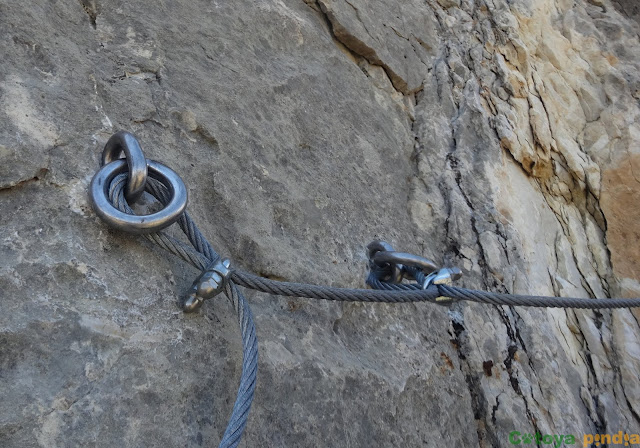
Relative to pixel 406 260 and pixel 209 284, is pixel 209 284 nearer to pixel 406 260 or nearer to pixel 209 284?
pixel 209 284

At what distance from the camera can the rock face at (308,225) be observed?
850 mm

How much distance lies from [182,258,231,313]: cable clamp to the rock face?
0.05 m

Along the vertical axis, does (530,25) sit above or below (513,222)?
above

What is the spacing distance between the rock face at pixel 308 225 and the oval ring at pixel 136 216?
0.07 m

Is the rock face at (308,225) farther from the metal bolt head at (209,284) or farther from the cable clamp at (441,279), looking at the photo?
the cable clamp at (441,279)

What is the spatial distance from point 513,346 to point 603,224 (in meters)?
1.25

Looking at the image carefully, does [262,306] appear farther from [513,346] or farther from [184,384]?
[513,346]

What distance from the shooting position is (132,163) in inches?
→ 34.6

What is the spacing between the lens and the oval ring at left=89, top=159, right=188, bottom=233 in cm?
85

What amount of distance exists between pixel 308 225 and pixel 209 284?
52 centimetres

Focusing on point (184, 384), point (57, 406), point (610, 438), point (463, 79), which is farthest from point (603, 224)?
point (57, 406)

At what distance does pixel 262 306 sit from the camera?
1.12m

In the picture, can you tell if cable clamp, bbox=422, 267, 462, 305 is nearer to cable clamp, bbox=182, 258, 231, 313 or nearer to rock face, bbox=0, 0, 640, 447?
rock face, bbox=0, 0, 640, 447

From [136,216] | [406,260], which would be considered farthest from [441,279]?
[136,216]
